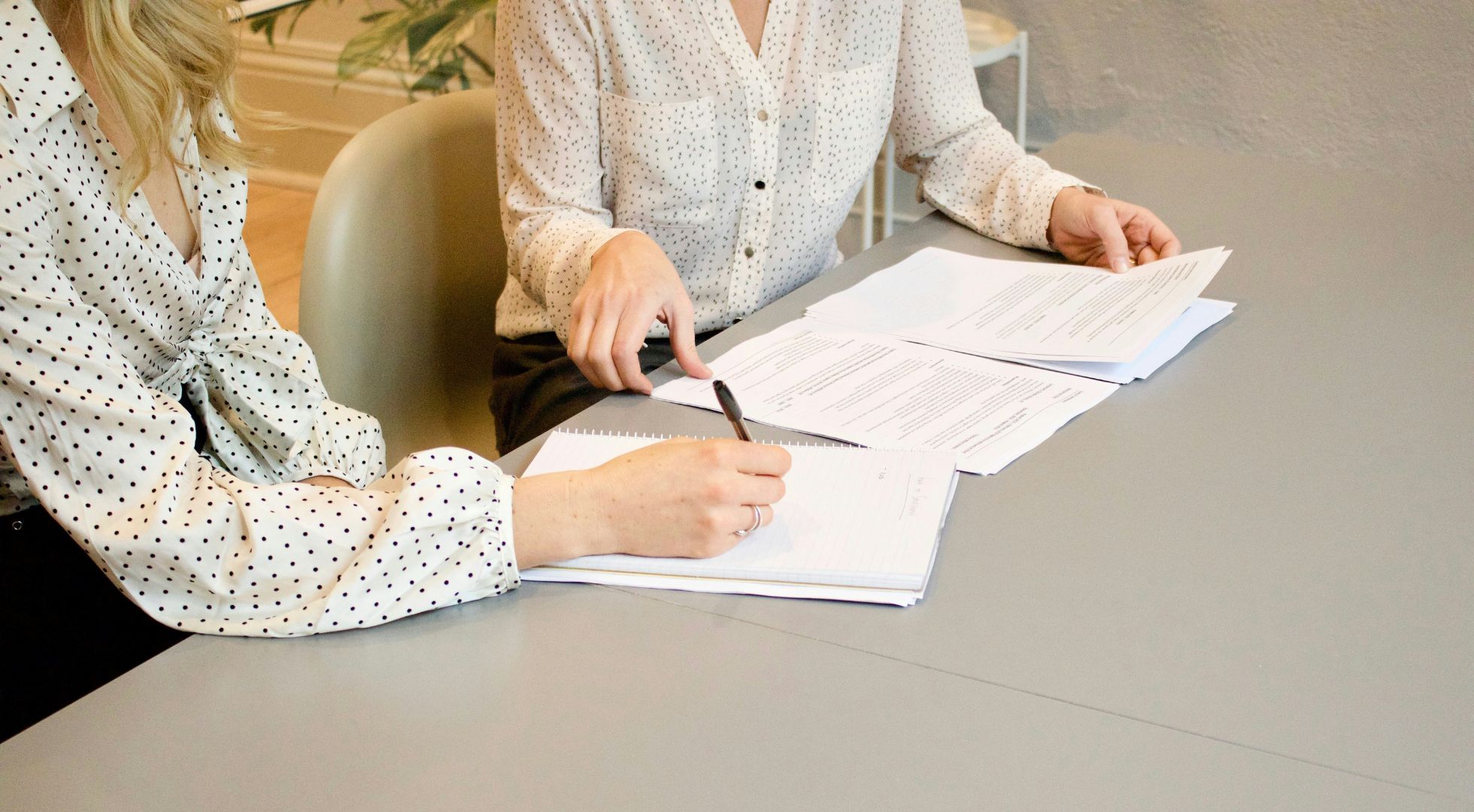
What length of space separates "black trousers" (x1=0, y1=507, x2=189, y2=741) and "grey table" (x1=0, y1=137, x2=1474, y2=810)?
29cm

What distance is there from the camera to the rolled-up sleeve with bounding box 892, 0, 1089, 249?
54.0 inches

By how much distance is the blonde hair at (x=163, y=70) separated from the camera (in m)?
0.83

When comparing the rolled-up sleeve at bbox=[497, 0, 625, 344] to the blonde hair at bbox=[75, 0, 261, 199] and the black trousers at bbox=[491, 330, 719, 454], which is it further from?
the blonde hair at bbox=[75, 0, 261, 199]

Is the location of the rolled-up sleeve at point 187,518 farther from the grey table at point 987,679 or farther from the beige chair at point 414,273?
the beige chair at point 414,273

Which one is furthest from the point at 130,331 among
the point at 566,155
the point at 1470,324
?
the point at 1470,324

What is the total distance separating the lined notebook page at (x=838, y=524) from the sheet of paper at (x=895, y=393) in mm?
42

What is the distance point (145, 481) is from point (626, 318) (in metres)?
0.38

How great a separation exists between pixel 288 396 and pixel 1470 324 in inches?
41.0

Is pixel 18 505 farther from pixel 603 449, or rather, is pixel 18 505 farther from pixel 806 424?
pixel 806 424

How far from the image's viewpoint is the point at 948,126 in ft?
4.69

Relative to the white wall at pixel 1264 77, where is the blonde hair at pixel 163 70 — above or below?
above

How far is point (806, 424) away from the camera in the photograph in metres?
0.91

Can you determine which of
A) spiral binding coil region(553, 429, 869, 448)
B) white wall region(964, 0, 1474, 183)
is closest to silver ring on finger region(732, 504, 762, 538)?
spiral binding coil region(553, 429, 869, 448)

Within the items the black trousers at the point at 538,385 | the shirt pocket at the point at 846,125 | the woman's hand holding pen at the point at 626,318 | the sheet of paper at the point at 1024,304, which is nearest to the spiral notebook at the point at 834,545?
the woman's hand holding pen at the point at 626,318
